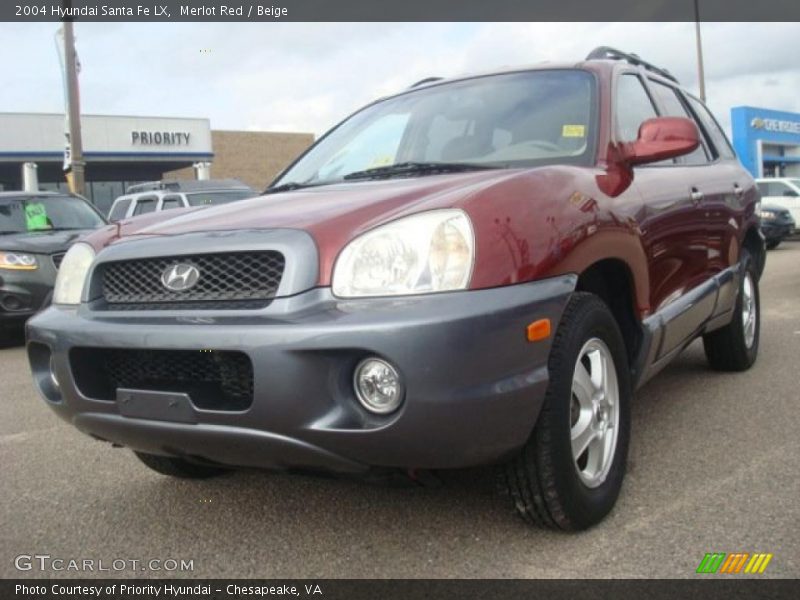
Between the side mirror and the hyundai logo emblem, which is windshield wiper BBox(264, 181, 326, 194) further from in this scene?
the side mirror

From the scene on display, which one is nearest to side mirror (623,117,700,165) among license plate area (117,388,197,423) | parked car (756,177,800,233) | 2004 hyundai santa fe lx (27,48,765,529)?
2004 hyundai santa fe lx (27,48,765,529)

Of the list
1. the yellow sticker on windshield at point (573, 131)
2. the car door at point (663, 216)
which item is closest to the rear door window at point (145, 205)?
the car door at point (663, 216)

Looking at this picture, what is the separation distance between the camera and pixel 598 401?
2.67m

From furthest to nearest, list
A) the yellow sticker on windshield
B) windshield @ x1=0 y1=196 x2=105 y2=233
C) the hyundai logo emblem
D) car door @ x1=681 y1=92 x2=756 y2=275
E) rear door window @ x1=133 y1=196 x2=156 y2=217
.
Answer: rear door window @ x1=133 y1=196 x2=156 y2=217 < windshield @ x1=0 y1=196 x2=105 y2=233 < car door @ x1=681 y1=92 x2=756 y2=275 < the yellow sticker on windshield < the hyundai logo emblem

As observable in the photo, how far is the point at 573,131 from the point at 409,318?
1.44 meters

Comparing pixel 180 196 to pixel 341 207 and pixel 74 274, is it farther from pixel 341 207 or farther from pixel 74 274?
pixel 341 207

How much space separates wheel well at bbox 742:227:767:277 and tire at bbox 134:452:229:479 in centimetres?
342

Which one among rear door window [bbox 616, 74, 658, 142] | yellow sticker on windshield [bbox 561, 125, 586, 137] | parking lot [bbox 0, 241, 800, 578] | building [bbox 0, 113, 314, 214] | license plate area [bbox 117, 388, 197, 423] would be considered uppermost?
building [bbox 0, 113, 314, 214]

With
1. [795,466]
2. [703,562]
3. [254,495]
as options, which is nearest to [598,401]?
[703,562]

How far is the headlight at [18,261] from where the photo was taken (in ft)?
24.6

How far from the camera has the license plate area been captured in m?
2.24

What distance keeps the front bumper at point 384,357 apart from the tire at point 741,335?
8.98 feet
